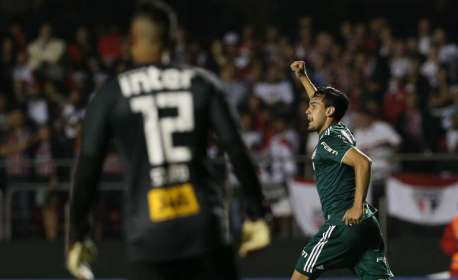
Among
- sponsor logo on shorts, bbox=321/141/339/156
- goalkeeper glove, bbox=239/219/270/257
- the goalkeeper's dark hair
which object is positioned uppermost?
the goalkeeper's dark hair

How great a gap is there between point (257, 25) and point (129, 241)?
1673 cm

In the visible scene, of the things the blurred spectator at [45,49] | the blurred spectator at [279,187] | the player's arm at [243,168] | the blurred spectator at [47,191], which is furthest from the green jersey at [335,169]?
the blurred spectator at [45,49]

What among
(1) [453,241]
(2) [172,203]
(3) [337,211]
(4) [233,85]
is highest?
(2) [172,203]

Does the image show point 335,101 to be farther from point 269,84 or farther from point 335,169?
point 269,84

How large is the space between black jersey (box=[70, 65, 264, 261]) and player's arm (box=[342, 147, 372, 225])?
330 cm

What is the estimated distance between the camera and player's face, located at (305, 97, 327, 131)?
839cm

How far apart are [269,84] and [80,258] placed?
42.3 feet

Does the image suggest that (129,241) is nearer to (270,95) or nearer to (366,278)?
(366,278)

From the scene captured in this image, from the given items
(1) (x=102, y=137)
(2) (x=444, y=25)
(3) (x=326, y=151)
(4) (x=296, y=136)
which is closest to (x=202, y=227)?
(1) (x=102, y=137)

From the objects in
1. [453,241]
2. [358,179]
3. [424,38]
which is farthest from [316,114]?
[424,38]

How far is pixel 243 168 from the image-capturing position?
477 cm

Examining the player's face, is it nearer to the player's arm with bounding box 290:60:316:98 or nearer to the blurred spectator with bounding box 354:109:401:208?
the player's arm with bounding box 290:60:316:98

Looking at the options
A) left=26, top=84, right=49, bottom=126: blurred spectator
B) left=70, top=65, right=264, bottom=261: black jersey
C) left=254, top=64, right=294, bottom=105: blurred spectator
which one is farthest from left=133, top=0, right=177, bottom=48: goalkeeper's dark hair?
left=254, top=64, right=294, bottom=105: blurred spectator

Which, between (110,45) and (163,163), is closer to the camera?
(163,163)
